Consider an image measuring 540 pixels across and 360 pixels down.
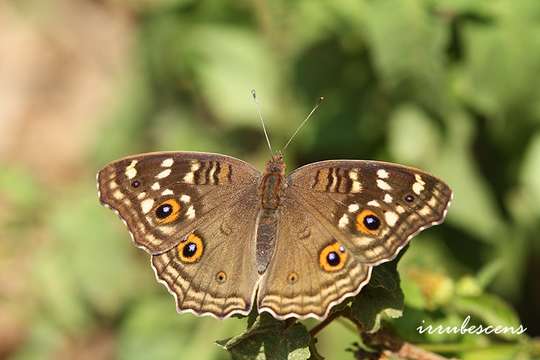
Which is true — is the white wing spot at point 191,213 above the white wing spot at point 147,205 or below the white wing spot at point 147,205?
below

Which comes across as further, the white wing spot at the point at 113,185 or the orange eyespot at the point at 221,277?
the white wing spot at the point at 113,185

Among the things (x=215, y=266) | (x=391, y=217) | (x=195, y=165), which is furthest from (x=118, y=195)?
(x=391, y=217)

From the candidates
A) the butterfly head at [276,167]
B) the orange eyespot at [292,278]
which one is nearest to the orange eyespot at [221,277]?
the orange eyespot at [292,278]

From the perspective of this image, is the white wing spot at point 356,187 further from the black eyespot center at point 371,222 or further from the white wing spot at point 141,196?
the white wing spot at point 141,196

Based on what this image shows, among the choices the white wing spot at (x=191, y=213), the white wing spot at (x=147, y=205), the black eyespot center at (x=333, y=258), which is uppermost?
the white wing spot at (x=147, y=205)

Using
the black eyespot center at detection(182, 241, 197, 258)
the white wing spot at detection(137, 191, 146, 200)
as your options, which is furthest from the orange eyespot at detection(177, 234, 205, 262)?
the white wing spot at detection(137, 191, 146, 200)

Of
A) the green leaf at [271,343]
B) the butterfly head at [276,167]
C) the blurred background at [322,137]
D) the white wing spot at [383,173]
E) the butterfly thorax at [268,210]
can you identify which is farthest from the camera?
the blurred background at [322,137]

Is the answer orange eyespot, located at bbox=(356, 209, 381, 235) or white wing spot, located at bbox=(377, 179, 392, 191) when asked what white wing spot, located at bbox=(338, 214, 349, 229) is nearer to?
orange eyespot, located at bbox=(356, 209, 381, 235)

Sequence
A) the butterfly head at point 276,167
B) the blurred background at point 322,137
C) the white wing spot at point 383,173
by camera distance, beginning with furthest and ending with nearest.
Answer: the blurred background at point 322,137
the butterfly head at point 276,167
the white wing spot at point 383,173
